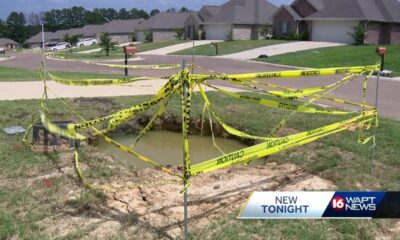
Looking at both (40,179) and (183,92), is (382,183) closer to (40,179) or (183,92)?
(183,92)

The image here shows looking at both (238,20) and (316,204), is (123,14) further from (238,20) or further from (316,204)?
(316,204)

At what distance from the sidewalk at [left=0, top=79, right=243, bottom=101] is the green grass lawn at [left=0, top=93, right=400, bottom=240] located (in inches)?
76.9

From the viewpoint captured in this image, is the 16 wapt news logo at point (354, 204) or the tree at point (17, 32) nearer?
the 16 wapt news logo at point (354, 204)

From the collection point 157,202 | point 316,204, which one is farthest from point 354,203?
point 157,202

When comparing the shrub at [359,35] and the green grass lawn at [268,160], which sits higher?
the shrub at [359,35]

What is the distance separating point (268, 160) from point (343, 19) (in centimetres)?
3925

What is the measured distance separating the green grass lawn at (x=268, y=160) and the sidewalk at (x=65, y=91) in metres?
1.95

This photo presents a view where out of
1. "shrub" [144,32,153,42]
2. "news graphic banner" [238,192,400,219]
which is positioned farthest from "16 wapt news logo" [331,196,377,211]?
"shrub" [144,32,153,42]

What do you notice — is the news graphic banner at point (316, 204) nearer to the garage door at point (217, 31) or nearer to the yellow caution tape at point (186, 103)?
the yellow caution tape at point (186, 103)

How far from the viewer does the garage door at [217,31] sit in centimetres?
5884

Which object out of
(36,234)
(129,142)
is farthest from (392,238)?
(129,142)

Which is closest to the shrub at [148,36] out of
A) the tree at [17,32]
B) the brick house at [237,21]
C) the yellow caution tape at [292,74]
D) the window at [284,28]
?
the brick house at [237,21]

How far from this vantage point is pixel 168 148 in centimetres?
933

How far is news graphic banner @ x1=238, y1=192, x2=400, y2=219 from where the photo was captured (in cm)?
412
